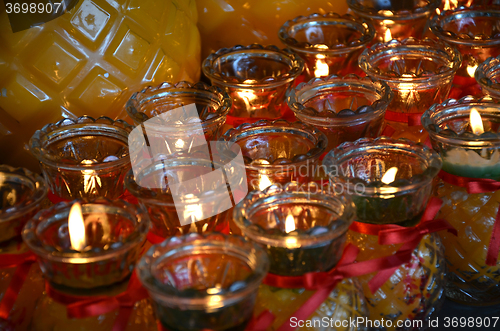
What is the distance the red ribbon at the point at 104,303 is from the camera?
22.0 inches

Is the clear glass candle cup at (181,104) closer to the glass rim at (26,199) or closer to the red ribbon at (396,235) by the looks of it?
the glass rim at (26,199)

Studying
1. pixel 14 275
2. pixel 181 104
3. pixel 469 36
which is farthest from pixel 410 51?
pixel 14 275

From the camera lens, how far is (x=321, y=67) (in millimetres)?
1034

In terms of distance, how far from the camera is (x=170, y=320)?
51 centimetres

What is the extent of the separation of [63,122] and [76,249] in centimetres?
32

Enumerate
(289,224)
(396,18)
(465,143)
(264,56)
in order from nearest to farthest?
(289,224) < (465,143) < (264,56) < (396,18)

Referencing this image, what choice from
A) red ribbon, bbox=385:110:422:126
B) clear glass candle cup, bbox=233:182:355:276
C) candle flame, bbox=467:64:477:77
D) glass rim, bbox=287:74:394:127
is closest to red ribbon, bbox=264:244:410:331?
clear glass candle cup, bbox=233:182:355:276

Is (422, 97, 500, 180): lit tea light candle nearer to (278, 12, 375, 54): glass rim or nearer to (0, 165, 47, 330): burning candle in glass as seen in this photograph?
(278, 12, 375, 54): glass rim

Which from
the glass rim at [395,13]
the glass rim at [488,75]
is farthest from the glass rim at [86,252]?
the glass rim at [395,13]

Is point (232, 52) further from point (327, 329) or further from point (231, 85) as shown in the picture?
point (327, 329)

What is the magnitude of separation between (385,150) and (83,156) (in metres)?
0.46

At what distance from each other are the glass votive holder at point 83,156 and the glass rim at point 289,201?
0.70 ft

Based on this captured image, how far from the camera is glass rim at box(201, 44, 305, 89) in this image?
89cm

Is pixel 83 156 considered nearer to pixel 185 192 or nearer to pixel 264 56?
pixel 185 192
